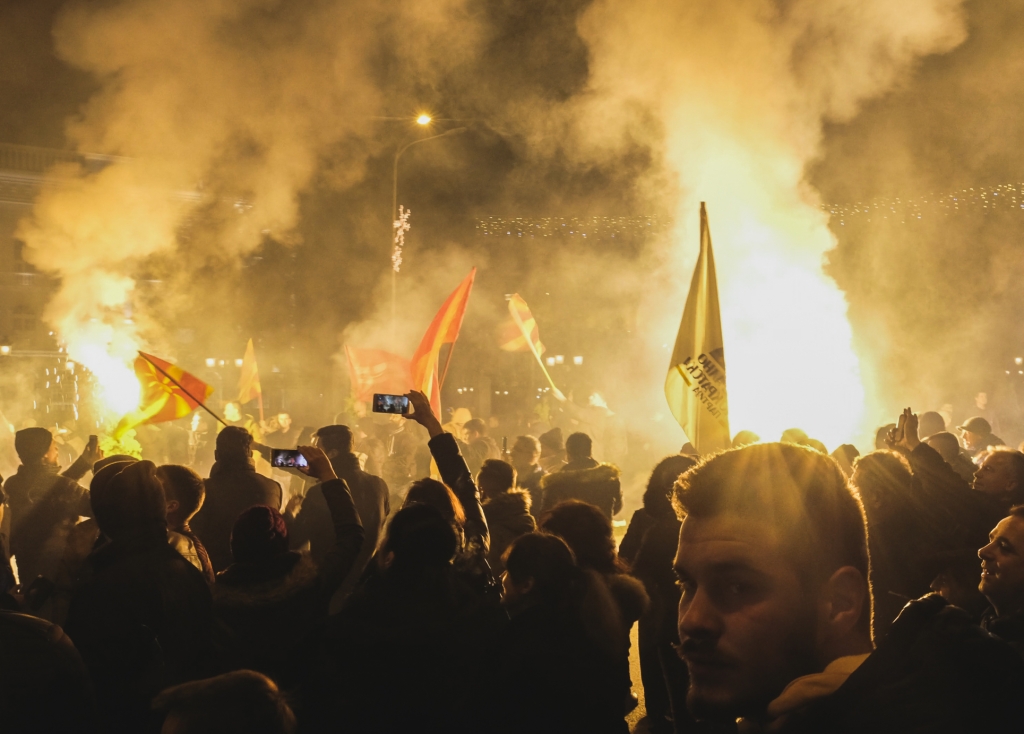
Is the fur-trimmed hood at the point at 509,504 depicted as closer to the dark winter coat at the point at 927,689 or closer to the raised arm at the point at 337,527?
the raised arm at the point at 337,527

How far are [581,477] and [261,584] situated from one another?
3.08 m

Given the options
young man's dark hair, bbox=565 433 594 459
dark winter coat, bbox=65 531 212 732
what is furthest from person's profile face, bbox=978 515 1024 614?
young man's dark hair, bbox=565 433 594 459

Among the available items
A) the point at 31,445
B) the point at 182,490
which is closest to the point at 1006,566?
the point at 182,490

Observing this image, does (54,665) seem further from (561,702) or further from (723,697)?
(723,697)

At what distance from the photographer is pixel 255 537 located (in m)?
2.86

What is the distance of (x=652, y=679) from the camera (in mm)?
4637

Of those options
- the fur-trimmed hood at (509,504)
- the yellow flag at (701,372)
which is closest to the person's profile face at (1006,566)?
the fur-trimmed hood at (509,504)

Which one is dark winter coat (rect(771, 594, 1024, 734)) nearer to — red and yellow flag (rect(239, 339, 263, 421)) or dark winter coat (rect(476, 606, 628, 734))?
dark winter coat (rect(476, 606, 628, 734))

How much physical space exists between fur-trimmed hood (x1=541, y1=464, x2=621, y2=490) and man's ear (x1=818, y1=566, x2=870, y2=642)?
14.2ft

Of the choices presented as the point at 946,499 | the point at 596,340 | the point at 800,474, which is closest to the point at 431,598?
the point at 800,474

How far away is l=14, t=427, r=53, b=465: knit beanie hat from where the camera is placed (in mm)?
5137

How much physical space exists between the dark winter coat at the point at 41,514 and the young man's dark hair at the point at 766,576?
14.9ft

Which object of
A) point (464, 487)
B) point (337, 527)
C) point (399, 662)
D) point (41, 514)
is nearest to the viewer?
point (399, 662)

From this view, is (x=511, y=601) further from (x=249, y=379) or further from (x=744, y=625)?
(x=249, y=379)
